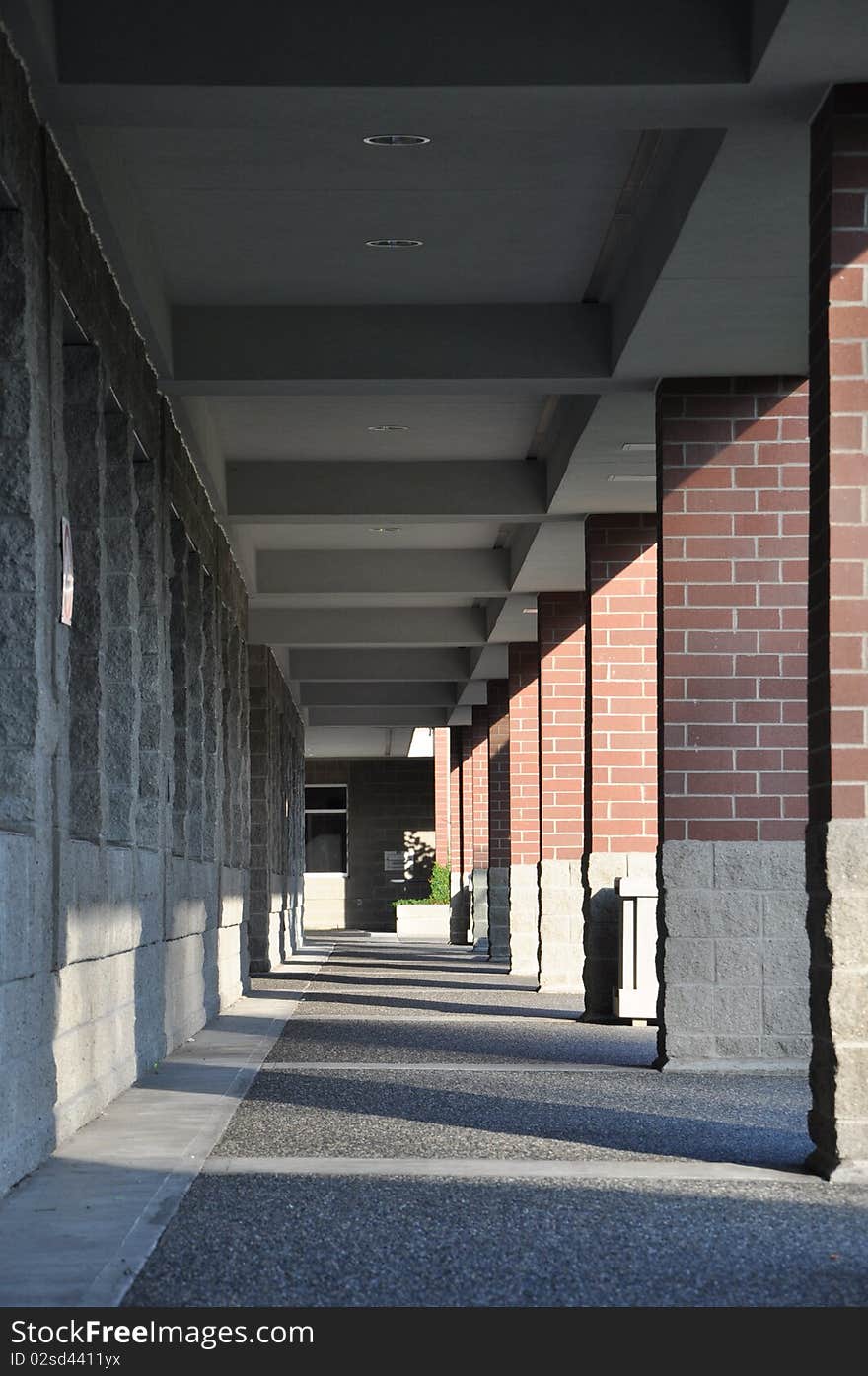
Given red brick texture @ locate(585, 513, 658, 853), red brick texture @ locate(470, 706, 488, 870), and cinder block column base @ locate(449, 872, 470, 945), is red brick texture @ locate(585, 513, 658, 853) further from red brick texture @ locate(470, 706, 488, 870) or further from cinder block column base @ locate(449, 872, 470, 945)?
cinder block column base @ locate(449, 872, 470, 945)

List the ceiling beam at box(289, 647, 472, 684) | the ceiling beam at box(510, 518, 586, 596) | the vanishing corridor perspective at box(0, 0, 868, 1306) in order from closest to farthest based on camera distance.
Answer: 1. the vanishing corridor perspective at box(0, 0, 868, 1306)
2. the ceiling beam at box(510, 518, 586, 596)
3. the ceiling beam at box(289, 647, 472, 684)

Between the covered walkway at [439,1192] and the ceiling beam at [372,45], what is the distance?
10.9 ft

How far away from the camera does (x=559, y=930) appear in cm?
1605

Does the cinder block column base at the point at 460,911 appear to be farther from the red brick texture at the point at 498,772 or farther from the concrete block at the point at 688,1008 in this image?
the concrete block at the point at 688,1008

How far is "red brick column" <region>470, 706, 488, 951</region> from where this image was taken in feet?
88.5

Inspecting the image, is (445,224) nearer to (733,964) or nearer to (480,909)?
(733,964)

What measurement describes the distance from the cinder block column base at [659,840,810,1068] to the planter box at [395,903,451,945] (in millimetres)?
25578

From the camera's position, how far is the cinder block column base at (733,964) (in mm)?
8992

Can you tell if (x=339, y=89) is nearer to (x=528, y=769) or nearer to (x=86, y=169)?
(x=86, y=169)

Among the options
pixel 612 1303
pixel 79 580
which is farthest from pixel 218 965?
pixel 612 1303

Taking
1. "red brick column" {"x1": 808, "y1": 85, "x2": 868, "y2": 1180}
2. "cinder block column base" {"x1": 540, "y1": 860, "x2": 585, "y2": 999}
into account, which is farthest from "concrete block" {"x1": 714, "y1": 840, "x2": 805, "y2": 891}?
"cinder block column base" {"x1": 540, "y1": 860, "x2": 585, "y2": 999}

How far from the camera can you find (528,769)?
20.0m

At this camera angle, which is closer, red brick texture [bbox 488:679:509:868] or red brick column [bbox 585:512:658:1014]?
red brick column [bbox 585:512:658:1014]

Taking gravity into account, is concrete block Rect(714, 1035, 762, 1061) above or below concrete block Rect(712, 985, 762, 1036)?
below
